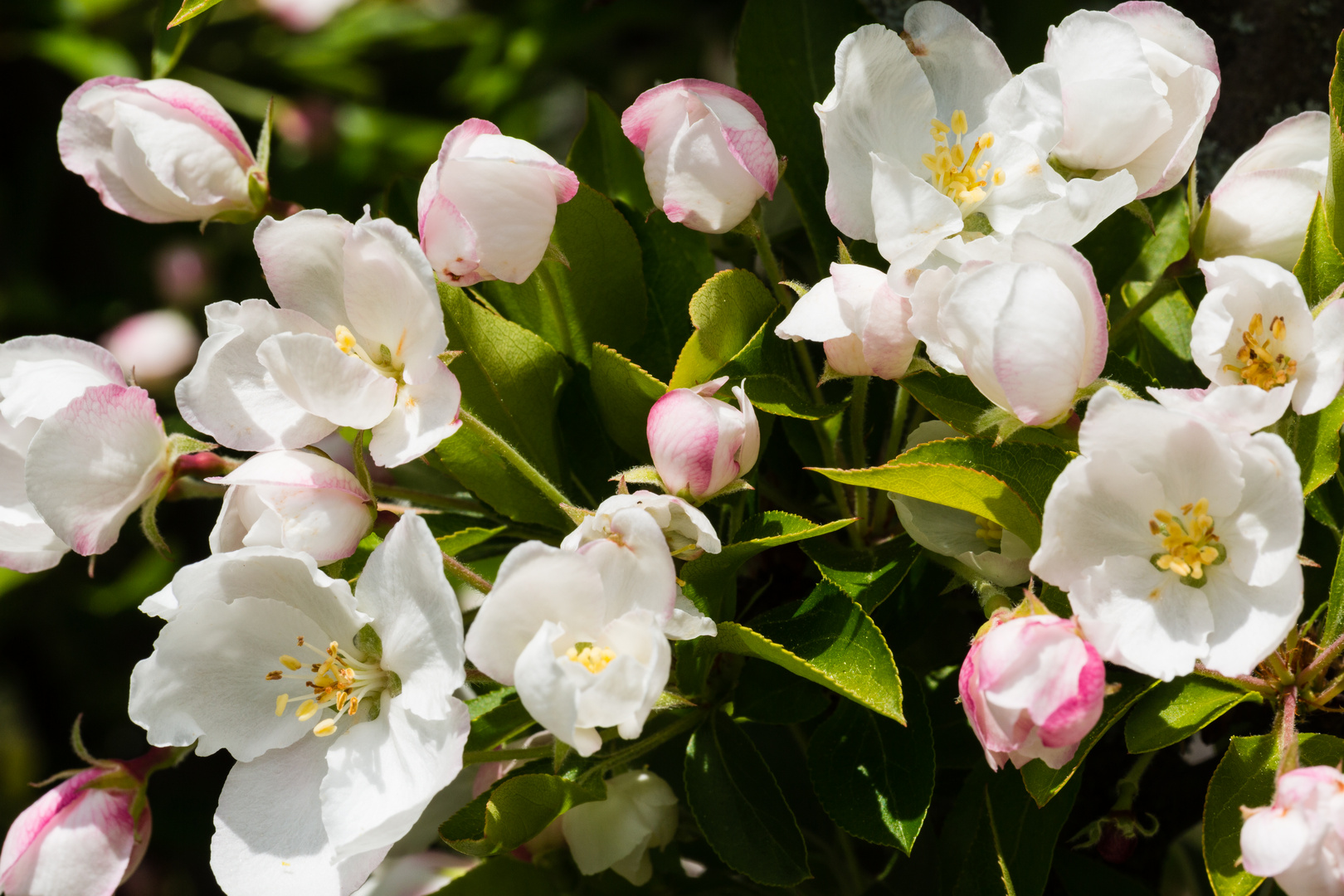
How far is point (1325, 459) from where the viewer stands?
2.14ft

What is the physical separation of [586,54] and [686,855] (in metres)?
1.65

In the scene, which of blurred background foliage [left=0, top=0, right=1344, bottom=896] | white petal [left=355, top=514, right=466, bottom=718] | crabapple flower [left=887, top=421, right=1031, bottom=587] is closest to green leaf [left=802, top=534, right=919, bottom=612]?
crabapple flower [left=887, top=421, right=1031, bottom=587]

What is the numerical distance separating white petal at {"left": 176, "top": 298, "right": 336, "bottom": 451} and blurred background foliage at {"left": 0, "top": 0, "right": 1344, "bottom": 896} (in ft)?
3.49

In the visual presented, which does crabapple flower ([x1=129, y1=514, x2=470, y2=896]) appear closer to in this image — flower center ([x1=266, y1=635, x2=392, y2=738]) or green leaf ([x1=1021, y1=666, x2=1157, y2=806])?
flower center ([x1=266, y1=635, x2=392, y2=738])

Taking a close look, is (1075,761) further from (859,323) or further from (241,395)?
(241,395)

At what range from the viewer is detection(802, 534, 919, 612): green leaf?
0.72m

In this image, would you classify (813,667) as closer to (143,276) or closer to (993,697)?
(993,697)

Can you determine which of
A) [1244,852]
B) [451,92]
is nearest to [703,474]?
[1244,852]

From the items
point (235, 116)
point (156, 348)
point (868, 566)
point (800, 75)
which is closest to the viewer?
point (868, 566)

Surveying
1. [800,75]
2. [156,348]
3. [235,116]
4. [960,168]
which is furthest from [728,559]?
[235,116]

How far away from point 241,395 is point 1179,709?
22.4 inches

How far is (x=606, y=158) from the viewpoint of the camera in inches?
35.9

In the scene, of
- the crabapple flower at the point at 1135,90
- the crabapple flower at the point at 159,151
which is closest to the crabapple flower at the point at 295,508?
the crabapple flower at the point at 159,151

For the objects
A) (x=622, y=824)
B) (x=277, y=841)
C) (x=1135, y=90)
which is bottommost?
(x=622, y=824)
